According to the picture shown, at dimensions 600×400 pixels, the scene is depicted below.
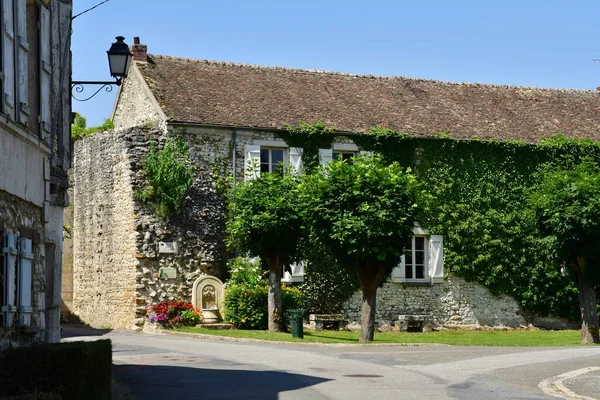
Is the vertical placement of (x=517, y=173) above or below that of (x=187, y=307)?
above

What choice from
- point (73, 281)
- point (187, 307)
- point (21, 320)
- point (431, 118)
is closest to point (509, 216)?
point (431, 118)

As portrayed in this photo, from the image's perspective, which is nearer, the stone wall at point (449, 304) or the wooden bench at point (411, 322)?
the wooden bench at point (411, 322)

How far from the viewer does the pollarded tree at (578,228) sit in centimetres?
2586

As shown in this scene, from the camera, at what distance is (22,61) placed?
12.4 m

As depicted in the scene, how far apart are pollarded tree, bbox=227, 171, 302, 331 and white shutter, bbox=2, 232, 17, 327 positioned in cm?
1512

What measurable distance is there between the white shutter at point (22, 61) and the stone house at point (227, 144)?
16348 millimetres

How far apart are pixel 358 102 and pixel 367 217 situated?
9.38 meters

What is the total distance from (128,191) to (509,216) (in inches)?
474

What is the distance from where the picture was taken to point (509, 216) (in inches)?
1275

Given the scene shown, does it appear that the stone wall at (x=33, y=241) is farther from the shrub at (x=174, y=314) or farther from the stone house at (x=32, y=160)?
the shrub at (x=174, y=314)

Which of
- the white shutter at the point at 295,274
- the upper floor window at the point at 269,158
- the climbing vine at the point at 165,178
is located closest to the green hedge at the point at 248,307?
the white shutter at the point at 295,274

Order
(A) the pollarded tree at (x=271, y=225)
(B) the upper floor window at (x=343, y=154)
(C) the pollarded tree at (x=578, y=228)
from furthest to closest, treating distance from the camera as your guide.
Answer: (B) the upper floor window at (x=343, y=154) → (A) the pollarded tree at (x=271, y=225) → (C) the pollarded tree at (x=578, y=228)

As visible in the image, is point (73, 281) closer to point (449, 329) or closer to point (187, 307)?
point (187, 307)

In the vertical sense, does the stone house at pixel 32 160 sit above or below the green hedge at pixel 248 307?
above
